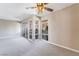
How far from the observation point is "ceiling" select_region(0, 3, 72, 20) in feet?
7.61

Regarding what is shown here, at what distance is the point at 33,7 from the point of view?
7.79ft

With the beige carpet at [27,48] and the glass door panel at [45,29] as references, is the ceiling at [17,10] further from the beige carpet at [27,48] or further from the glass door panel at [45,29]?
the beige carpet at [27,48]

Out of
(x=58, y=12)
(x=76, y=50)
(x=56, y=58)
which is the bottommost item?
(x=56, y=58)

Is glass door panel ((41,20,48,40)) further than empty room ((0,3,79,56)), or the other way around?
glass door panel ((41,20,48,40))

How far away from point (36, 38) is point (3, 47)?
28.9 inches

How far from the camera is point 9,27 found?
2439mm

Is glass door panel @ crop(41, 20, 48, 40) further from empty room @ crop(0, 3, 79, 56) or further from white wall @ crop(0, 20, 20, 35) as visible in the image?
white wall @ crop(0, 20, 20, 35)

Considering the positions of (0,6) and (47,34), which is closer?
(0,6)

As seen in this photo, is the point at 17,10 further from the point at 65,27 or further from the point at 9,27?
the point at 65,27

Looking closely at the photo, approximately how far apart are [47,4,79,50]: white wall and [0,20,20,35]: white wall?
758 millimetres

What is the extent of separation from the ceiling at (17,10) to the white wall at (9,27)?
0.11 m

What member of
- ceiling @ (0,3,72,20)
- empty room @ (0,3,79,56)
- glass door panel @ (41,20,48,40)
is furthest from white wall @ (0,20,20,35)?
glass door panel @ (41,20,48,40)

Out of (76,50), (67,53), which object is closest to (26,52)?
(67,53)

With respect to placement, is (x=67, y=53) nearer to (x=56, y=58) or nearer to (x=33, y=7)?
(x=56, y=58)
